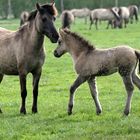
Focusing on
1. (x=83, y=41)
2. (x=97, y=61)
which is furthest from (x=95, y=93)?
(x=83, y=41)

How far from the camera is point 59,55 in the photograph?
12.6m

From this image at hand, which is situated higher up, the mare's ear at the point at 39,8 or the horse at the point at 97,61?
the mare's ear at the point at 39,8

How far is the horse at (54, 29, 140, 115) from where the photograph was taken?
11.4 metres

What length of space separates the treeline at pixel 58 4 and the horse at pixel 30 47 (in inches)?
2587

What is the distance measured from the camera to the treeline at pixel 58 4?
81.7m

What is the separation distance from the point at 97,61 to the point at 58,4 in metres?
75.9

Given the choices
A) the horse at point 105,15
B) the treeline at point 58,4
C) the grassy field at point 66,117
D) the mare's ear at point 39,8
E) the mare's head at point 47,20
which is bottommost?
the treeline at point 58,4

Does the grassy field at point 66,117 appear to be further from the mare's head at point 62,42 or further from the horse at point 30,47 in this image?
the mare's head at point 62,42

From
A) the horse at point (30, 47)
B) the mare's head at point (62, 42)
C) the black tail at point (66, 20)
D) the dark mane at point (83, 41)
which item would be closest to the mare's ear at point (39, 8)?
the horse at point (30, 47)

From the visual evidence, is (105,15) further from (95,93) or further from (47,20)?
(95,93)

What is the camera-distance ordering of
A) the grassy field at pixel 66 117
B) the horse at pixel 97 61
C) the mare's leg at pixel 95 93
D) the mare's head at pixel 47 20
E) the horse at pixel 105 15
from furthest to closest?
the horse at pixel 105 15 → the mare's head at pixel 47 20 → the mare's leg at pixel 95 93 → the horse at pixel 97 61 → the grassy field at pixel 66 117

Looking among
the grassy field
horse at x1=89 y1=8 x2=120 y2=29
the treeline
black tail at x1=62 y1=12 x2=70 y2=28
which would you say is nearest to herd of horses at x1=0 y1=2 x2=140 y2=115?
the grassy field

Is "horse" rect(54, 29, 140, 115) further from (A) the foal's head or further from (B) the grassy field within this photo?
(B) the grassy field

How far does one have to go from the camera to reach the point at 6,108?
13.6 metres
